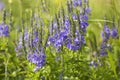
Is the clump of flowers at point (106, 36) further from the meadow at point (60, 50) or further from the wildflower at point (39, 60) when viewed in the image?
the wildflower at point (39, 60)

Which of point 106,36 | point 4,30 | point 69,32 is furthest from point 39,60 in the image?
point 106,36

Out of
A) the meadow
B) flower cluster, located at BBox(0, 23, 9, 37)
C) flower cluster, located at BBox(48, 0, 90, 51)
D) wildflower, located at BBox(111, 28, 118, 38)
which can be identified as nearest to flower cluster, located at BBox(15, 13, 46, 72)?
the meadow

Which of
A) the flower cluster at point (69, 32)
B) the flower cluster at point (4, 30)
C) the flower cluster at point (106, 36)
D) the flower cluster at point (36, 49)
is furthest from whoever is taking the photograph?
the flower cluster at point (106, 36)

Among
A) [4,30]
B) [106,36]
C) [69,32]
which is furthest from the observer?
[106,36]

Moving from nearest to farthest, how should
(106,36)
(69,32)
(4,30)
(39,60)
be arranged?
1. (39,60)
2. (69,32)
3. (4,30)
4. (106,36)

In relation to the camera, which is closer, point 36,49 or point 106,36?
point 36,49

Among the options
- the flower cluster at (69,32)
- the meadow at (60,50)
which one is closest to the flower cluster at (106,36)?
the meadow at (60,50)

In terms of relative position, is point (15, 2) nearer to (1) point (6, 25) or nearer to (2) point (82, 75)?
(1) point (6, 25)

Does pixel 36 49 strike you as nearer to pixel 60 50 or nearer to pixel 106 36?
pixel 60 50

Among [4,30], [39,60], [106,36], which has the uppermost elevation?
Result: [4,30]

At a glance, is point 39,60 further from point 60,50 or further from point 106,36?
point 106,36

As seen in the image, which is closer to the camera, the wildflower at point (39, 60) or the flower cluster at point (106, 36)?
the wildflower at point (39, 60)

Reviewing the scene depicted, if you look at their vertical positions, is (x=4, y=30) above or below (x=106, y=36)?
above

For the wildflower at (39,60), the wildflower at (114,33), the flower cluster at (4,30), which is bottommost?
the wildflower at (39,60)
